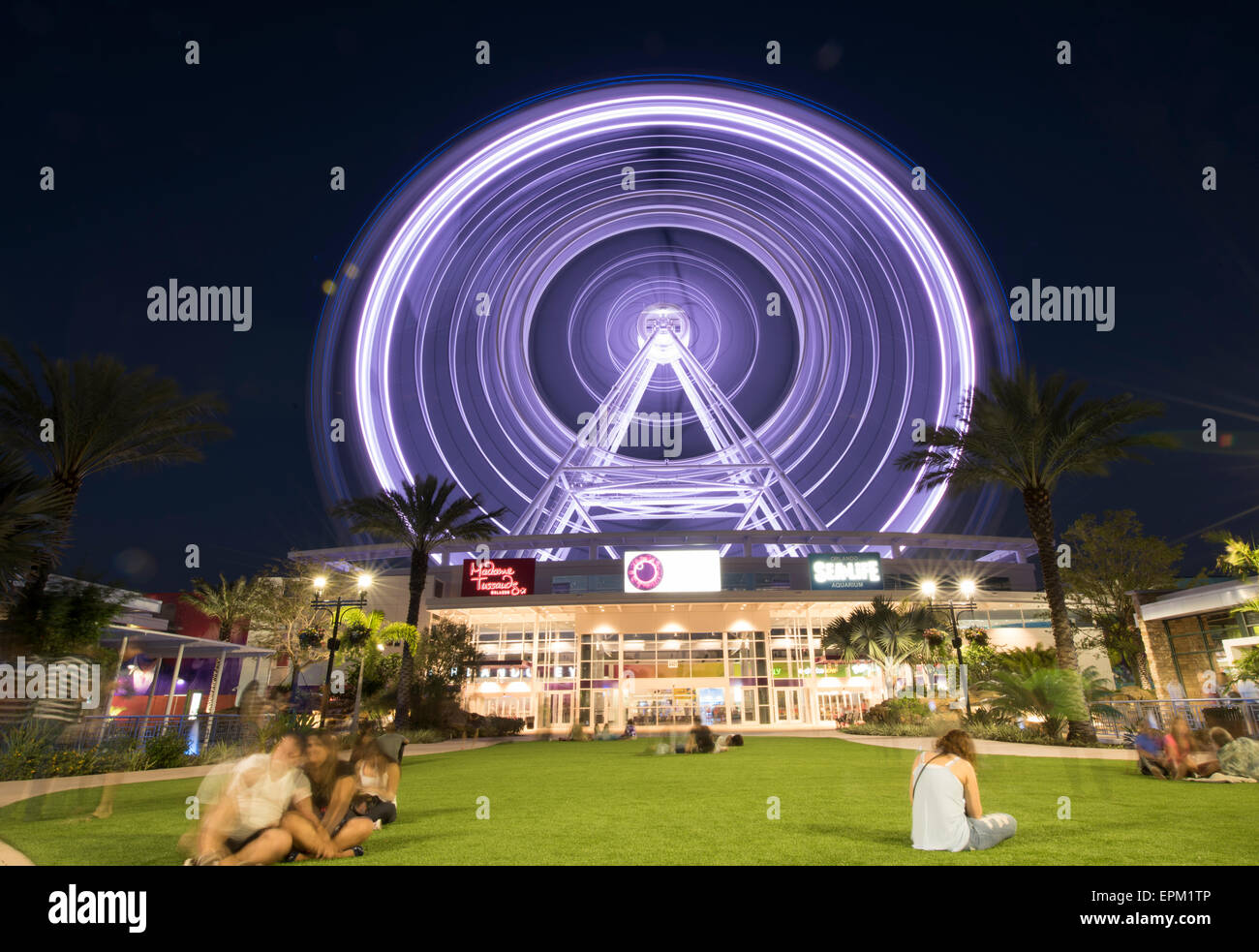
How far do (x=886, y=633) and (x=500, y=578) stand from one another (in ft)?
56.7

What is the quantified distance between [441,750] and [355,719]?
9.44 feet

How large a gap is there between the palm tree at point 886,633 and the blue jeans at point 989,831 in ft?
74.6

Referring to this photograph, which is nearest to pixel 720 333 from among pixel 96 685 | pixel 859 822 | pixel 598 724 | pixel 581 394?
pixel 581 394

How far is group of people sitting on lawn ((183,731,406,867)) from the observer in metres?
4.45

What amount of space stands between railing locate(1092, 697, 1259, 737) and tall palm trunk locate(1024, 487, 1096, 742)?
116cm

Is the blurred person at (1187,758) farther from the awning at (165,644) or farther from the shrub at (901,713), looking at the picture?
the awning at (165,644)

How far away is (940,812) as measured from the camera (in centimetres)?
495

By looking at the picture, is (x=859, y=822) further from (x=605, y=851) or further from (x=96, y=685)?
(x=96, y=685)

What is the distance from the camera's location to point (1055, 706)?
16.6 m

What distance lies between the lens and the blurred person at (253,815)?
4398 millimetres

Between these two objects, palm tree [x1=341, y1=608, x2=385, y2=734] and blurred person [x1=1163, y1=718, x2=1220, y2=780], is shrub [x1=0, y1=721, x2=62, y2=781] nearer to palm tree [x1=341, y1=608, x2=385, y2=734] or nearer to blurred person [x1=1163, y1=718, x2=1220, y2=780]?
palm tree [x1=341, y1=608, x2=385, y2=734]

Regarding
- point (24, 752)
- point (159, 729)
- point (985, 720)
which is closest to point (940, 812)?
point (24, 752)

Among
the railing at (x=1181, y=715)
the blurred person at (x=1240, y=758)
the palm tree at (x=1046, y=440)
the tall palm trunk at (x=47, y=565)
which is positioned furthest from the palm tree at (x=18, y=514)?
the palm tree at (x=1046, y=440)
